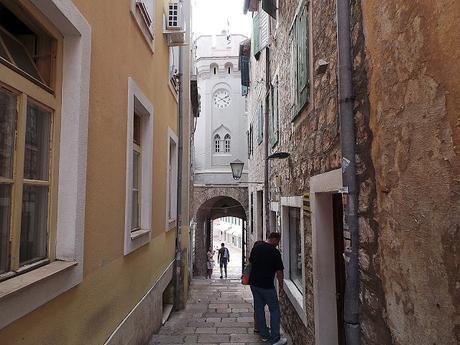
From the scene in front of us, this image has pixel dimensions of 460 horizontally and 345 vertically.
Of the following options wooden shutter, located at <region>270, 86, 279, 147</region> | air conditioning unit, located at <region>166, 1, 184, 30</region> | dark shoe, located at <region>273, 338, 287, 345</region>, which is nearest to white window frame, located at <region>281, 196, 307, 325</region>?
dark shoe, located at <region>273, 338, 287, 345</region>

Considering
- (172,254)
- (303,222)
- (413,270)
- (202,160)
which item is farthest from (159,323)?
(202,160)

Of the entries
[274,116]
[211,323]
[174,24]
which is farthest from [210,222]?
[174,24]

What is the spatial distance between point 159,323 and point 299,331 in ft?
7.56

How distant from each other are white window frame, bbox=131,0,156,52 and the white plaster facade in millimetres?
15182

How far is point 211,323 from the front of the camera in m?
6.72

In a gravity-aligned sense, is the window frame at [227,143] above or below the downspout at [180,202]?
above

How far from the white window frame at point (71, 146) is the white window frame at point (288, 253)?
278cm

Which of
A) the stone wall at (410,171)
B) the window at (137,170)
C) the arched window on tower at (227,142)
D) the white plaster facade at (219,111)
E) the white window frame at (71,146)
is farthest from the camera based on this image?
the arched window on tower at (227,142)

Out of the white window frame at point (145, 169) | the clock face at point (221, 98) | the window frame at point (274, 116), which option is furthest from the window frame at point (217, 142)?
the white window frame at point (145, 169)

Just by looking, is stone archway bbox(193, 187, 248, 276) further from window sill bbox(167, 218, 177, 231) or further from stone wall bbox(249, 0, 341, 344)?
stone wall bbox(249, 0, 341, 344)

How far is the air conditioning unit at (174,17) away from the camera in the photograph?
627 centimetres

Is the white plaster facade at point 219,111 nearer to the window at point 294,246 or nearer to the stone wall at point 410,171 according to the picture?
the window at point 294,246

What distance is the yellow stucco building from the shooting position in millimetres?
2113

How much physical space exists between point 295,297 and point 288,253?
1.32m
